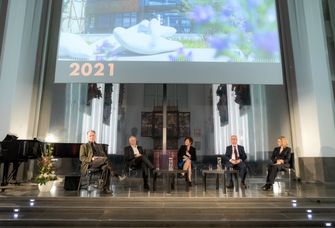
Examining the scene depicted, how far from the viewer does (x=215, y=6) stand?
6832 mm

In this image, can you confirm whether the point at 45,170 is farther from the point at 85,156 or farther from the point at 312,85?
the point at 312,85

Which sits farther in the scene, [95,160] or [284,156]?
[284,156]

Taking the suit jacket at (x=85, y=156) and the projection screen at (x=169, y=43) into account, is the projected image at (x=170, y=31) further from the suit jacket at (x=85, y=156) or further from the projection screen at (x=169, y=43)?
the suit jacket at (x=85, y=156)

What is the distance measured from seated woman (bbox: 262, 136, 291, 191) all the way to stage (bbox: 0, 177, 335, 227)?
829 millimetres

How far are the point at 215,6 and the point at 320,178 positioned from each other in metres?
4.44

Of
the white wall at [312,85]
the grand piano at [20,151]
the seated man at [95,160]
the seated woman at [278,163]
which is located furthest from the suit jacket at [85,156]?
the white wall at [312,85]

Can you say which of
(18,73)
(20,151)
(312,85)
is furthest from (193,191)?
(18,73)

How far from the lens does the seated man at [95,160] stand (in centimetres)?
450

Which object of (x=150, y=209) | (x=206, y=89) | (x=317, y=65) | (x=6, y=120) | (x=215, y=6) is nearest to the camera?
(x=150, y=209)

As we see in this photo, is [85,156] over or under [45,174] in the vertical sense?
over

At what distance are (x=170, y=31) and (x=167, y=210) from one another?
14.1ft

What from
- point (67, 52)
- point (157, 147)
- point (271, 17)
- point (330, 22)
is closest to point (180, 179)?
point (157, 147)

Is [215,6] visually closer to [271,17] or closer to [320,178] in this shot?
[271,17]

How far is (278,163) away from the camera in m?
5.12
